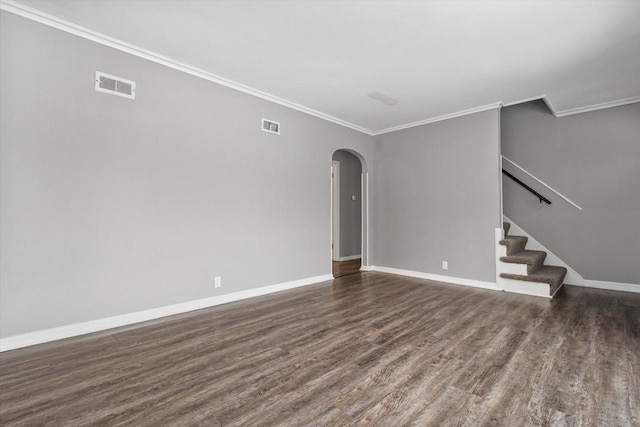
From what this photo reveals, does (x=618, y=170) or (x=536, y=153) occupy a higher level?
(x=536, y=153)

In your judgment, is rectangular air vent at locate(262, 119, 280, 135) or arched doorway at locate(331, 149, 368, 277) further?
arched doorway at locate(331, 149, 368, 277)

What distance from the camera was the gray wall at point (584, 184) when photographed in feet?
14.7

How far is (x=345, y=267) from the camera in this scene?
643cm

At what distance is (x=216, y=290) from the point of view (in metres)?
3.72

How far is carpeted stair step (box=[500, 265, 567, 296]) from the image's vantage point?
13.3 feet

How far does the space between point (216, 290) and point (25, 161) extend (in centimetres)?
215

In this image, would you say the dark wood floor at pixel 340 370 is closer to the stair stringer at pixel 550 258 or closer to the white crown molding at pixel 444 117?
the stair stringer at pixel 550 258

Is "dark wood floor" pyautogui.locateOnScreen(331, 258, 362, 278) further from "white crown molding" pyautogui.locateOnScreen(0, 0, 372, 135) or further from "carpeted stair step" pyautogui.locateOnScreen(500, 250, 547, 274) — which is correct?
"white crown molding" pyautogui.locateOnScreen(0, 0, 372, 135)

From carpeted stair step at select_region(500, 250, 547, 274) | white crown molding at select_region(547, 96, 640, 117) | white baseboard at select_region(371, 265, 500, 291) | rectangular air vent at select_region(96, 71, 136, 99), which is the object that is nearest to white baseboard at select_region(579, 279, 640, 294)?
carpeted stair step at select_region(500, 250, 547, 274)

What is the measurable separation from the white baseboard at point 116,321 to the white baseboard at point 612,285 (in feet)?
15.8

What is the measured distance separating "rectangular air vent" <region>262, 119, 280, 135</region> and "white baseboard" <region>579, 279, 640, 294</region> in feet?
17.3

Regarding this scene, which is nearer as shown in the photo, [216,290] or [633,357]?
[633,357]

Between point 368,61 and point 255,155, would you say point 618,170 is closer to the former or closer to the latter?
point 368,61

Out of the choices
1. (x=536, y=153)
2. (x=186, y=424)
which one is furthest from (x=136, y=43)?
(x=536, y=153)
